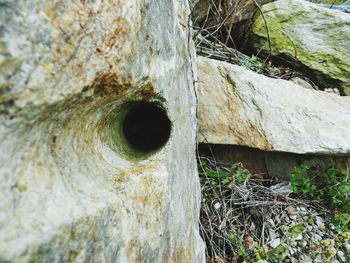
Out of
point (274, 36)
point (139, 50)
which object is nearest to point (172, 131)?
point (139, 50)

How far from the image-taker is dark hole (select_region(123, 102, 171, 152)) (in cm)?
163

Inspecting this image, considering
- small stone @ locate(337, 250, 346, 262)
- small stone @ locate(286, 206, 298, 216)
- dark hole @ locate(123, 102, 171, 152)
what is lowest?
small stone @ locate(337, 250, 346, 262)

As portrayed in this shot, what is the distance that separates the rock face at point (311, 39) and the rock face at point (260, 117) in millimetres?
1127

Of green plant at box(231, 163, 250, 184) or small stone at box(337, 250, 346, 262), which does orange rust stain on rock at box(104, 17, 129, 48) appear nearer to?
green plant at box(231, 163, 250, 184)

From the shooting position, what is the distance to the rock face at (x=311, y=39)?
376cm

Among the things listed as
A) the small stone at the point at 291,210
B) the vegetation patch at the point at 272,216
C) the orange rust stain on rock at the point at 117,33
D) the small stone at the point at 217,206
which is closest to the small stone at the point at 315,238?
the vegetation patch at the point at 272,216

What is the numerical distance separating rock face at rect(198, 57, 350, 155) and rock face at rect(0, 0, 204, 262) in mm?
1072

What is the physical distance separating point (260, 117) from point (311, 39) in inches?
76.7

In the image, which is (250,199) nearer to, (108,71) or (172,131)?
(172,131)

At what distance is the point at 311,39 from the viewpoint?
3.94 meters

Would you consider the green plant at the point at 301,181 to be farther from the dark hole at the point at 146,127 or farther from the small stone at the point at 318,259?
the dark hole at the point at 146,127

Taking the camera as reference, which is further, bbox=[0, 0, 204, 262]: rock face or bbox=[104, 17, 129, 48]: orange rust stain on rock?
bbox=[104, 17, 129, 48]: orange rust stain on rock

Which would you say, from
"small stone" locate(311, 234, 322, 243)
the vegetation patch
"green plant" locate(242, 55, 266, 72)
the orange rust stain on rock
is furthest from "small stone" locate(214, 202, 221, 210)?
A: the orange rust stain on rock

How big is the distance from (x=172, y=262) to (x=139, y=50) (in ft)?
3.00
